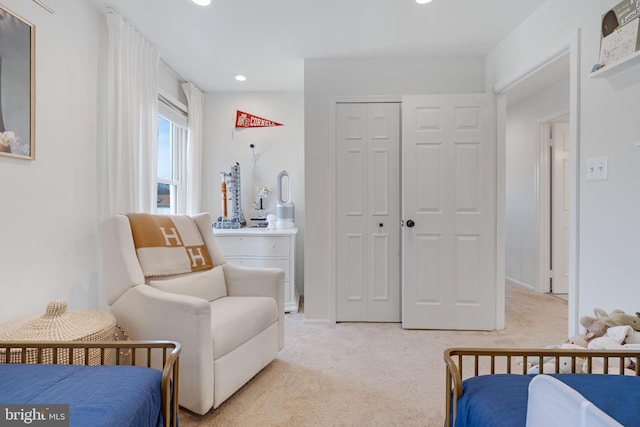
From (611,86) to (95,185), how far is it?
3049 millimetres

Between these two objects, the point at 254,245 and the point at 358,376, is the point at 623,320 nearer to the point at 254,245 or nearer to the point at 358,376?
the point at 358,376

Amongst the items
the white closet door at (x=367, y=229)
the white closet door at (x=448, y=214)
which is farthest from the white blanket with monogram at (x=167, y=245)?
the white closet door at (x=448, y=214)

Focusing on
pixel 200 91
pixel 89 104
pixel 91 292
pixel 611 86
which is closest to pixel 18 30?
pixel 89 104

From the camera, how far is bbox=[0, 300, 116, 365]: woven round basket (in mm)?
1409

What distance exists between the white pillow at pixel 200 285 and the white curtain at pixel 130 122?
70cm

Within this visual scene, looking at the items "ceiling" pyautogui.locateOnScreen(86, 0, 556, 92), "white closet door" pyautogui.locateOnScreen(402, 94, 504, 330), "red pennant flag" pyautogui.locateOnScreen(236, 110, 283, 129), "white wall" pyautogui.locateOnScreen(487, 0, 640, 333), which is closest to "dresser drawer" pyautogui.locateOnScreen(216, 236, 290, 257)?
"white closet door" pyautogui.locateOnScreen(402, 94, 504, 330)

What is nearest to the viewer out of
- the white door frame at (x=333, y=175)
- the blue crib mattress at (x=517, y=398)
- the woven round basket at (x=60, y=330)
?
the blue crib mattress at (x=517, y=398)

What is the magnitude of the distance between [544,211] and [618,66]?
277cm

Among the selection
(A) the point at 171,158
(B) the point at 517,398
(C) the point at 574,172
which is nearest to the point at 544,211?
(C) the point at 574,172

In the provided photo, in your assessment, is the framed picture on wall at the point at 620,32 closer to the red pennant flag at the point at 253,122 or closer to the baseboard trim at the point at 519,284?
the red pennant flag at the point at 253,122

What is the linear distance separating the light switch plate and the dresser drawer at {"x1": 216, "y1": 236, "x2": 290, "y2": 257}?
2.38 m

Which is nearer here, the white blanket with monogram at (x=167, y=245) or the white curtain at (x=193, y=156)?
the white blanket with monogram at (x=167, y=245)

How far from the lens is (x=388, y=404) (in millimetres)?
1774

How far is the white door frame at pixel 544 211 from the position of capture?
398 centimetres
